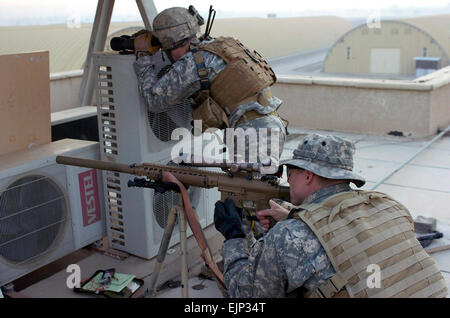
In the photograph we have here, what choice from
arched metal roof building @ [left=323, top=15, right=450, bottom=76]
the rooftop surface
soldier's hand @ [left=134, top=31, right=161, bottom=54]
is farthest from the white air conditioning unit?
arched metal roof building @ [left=323, top=15, right=450, bottom=76]

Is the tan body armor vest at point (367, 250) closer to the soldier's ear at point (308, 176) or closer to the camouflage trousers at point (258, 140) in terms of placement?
the soldier's ear at point (308, 176)

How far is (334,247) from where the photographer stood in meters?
2.06

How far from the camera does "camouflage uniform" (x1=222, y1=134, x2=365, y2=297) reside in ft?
6.70

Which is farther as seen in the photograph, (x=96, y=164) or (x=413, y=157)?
(x=413, y=157)

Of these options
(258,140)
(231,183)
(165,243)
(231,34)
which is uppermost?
(231,34)

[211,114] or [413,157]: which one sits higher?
[211,114]

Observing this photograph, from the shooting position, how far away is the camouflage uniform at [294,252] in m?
2.04

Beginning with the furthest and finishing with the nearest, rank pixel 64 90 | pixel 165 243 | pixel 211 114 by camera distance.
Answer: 1. pixel 64 90
2. pixel 211 114
3. pixel 165 243

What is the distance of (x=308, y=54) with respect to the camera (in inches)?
1458

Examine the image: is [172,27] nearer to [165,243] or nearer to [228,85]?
[228,85]

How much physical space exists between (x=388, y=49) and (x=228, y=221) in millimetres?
28174

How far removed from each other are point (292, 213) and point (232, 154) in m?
1.40

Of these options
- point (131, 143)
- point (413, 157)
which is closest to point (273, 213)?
point (131, 143)

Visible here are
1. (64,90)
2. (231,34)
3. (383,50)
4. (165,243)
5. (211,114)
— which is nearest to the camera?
(165,243)
